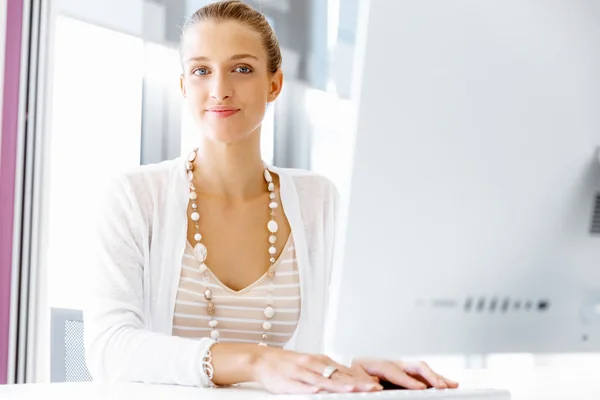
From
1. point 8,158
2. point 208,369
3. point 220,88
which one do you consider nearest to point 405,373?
point 208,369

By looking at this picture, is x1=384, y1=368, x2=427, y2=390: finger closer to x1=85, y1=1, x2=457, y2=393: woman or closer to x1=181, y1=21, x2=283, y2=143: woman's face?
x1=85, y1=1, x2=457, y2=393: woman

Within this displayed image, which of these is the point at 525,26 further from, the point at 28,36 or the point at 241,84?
the point at 28,36

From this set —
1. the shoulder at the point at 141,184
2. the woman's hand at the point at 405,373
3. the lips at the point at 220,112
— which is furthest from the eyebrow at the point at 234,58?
the woman's hand at the point at 405,373

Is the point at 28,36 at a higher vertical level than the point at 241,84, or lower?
higher

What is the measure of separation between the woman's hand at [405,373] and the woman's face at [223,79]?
2.29 ft

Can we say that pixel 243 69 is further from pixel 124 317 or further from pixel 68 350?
pixel 68 350

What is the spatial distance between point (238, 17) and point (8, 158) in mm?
1126

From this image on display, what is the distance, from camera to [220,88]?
145 cm

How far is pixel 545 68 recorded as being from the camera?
64 centimetres

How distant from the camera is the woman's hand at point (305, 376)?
0.77 m

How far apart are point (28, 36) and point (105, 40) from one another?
230 millimetres

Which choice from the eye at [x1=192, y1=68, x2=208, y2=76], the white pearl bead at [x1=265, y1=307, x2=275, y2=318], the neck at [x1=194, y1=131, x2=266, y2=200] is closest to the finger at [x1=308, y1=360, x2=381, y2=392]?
the white pearl bead at [x1=265, y1=307, x2=275, y2=318]

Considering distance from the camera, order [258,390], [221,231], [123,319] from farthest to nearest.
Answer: [221,231]
[123,319]
[258,390]

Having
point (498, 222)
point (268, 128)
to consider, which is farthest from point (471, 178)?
point (268, 128)
